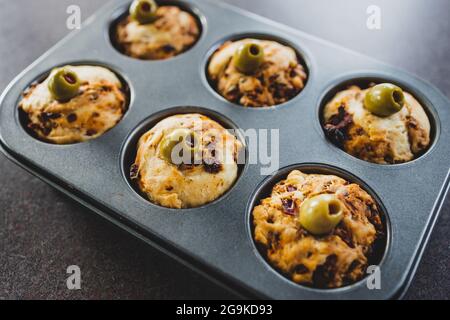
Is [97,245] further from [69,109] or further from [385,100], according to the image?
[385,100]

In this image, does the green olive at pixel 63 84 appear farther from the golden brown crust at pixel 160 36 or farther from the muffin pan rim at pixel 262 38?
the muffin pan rim at pixel 262 38

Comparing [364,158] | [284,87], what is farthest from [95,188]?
[364,158]

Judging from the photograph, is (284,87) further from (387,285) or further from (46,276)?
(46,276)

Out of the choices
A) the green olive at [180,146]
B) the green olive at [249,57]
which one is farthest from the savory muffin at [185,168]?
the green olive at [249,57]

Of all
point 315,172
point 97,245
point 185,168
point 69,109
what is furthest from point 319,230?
point 69,109

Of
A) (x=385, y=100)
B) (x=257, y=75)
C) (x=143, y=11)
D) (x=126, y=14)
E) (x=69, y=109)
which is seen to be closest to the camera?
(x=385, y=100)

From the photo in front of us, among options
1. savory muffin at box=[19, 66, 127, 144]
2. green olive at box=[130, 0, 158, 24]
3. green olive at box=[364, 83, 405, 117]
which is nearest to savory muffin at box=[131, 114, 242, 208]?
savory muffin at box=[19, 66, 127, 144]

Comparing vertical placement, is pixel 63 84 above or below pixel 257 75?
below
